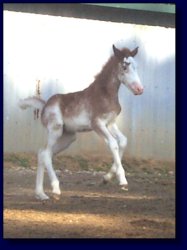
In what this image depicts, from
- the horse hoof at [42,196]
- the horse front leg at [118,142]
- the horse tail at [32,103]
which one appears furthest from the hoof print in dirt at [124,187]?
the horse tail at [32,103]

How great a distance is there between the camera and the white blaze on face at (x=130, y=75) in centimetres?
689

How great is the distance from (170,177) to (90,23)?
6.40ft

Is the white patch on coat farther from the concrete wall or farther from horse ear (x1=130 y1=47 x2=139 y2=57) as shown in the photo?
horse ear (x1=130 y1=47 x2=139 y2=57)

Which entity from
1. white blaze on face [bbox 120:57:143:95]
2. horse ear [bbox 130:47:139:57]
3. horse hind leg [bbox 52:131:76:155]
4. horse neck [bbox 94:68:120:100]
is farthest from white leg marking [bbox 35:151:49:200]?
horse ear [bbox 130:47:139:57]

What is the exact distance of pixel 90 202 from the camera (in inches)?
268

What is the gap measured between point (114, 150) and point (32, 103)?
3.39ft

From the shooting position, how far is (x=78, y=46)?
289 inches

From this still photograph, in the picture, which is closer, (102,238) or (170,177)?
(102,238)

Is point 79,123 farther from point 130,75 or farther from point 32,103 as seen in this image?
point 130,75

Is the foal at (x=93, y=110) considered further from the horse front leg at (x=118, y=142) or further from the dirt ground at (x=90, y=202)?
the dirt ground at (x=90, y=202)

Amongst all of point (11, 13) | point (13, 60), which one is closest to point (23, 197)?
point (13, 60)

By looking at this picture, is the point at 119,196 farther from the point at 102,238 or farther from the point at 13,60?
the point at 13,60

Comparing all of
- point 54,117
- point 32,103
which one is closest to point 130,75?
point 54,117

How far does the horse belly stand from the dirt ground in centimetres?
36
